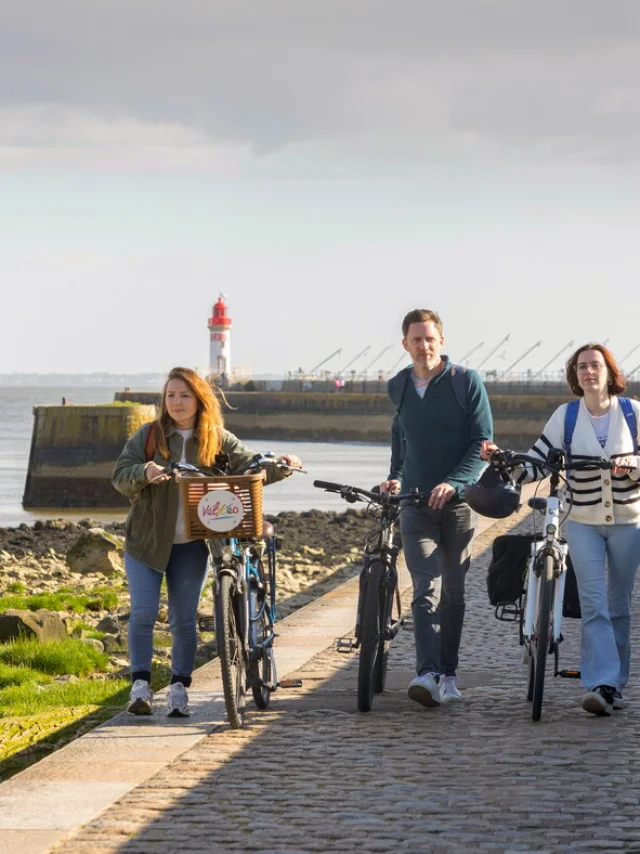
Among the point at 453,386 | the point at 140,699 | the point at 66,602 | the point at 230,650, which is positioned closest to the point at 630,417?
the point at 453,386

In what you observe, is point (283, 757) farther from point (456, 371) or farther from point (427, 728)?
point (456, 371)

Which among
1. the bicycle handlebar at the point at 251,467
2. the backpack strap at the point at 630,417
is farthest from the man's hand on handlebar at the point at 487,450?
the bicycle handlebar at the point at 251,467

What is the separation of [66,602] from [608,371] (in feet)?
26.7

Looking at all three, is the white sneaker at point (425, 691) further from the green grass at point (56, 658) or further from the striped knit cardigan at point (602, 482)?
the green grass at point (56, 658)

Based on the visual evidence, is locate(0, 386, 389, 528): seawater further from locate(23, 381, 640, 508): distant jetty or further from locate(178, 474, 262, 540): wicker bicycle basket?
locate(178, 474, 262, 540): wicker bicycle basket

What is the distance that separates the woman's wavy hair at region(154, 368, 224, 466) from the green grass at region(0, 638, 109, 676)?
345cm

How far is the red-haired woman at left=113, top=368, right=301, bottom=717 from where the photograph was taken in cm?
695

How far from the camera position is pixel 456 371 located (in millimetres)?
7434

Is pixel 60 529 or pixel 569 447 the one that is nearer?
pixel 569 447

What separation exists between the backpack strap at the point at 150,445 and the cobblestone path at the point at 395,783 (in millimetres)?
1281

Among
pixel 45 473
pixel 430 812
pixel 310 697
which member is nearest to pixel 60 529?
pixel 45 473

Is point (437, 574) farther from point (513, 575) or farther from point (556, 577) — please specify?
point (556, 577)

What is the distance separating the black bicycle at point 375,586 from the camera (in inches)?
279

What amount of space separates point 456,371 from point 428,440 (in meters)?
0.36
